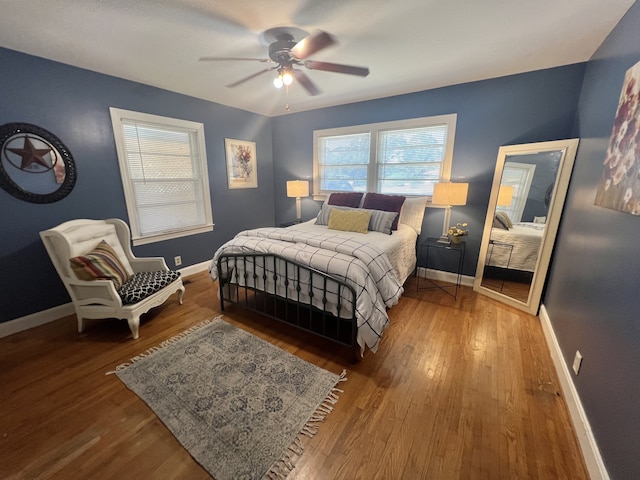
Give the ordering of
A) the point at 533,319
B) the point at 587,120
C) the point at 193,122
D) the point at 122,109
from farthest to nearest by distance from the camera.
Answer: the point at 193,122
the point at 122,109
the point at 533,319
the point at 587,120

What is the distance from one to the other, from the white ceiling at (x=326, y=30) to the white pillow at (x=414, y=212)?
146 cm

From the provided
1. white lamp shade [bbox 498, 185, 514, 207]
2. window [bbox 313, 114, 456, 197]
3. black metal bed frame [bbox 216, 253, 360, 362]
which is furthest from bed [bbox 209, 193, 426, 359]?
white lamp shade [bbox 498, 185, 514, 207]

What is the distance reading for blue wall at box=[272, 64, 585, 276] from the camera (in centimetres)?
267

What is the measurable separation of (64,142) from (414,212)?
13.1 feet

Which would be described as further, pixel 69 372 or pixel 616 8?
pixel 69 372

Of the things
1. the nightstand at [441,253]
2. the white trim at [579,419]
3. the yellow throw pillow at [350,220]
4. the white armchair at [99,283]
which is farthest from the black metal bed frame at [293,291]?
the nightstand at [441,253]

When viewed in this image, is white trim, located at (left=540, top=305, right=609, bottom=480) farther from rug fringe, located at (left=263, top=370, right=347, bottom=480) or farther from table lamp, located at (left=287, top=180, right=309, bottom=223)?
table lamp, located at (left=287, top=180, right=309, bottom=223)

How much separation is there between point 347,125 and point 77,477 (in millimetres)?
4378

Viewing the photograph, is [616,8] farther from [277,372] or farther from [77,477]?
[77,477]

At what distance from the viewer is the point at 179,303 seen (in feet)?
9.71

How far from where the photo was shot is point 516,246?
2.89 meters

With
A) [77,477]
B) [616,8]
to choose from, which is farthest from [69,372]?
[616,8]

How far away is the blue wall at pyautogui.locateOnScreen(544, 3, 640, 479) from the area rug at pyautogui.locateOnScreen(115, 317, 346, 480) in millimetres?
1396

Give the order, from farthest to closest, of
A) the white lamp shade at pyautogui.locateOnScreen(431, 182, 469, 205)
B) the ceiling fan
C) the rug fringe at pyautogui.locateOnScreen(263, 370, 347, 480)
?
1. the white lamp shade at pyautogui.locateOnScreen(431, 182, 469, 205)
2. the ceiling fan
3. the rug fringe at pyautogui.locateOnScreen(263, 370, 347, 480)
